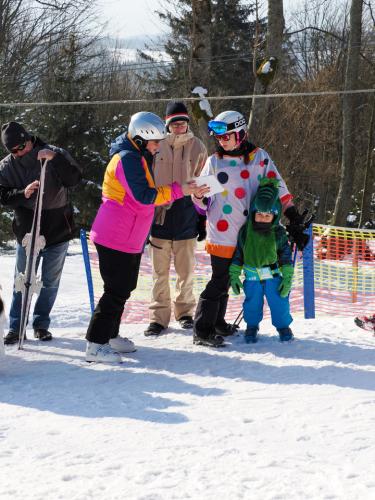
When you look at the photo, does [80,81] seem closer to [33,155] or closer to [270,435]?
[33,155]

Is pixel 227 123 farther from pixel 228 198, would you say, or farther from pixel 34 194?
pixel 34 194

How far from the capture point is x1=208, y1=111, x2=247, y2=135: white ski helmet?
15.8 ft

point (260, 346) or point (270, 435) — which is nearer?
point (270, 435)

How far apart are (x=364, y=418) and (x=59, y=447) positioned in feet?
5.30

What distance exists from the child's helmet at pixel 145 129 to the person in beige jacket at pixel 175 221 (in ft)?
3.33

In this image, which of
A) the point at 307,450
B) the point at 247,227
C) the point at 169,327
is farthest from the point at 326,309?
the point at 307,450

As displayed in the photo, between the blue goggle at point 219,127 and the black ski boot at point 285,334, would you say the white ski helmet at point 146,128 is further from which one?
the black ski boot at point 285,334

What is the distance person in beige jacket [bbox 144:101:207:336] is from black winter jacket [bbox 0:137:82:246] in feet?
2.50

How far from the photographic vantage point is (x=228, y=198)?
5.00 meters

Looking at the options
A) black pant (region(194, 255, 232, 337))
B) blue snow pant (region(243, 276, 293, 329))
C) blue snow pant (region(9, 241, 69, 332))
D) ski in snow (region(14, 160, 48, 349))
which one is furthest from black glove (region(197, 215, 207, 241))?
ski in snow (region(14, 160, 48, 349))

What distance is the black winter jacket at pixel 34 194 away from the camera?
5.35 metres

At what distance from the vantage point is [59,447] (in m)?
3.24

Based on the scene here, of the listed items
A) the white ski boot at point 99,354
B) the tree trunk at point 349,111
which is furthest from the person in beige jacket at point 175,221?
the tree trunk at point 349,111

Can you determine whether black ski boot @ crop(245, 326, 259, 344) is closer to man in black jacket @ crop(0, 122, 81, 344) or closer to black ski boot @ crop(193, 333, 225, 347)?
black ski boot @ crop(193, 333, 225, 347)
